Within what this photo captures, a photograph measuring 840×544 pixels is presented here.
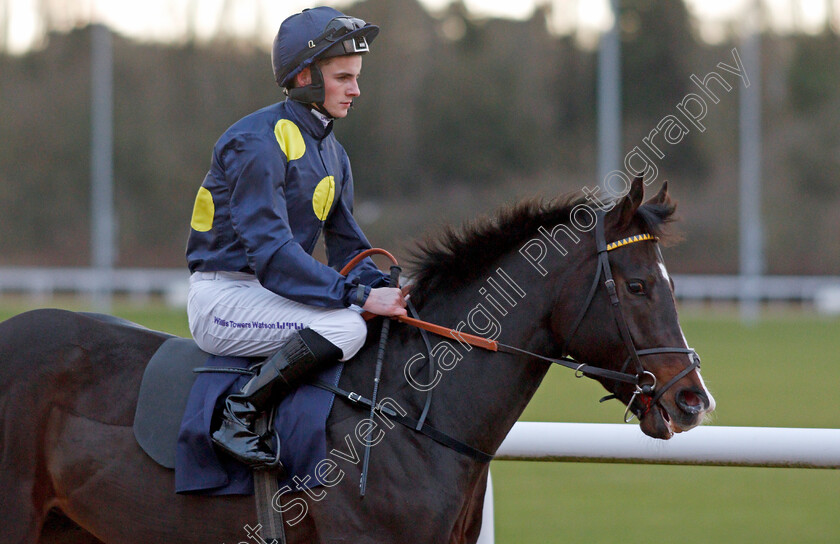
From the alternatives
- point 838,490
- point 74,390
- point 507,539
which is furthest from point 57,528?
point 838,490

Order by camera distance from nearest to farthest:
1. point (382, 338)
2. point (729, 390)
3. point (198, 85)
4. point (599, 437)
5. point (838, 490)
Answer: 1. point (382, 338)
2. point (599, 437)
3. point (838, 490)
4. point (729, 390)
5. point (198, 85)

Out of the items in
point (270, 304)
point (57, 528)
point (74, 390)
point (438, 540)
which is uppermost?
point (270, 304)

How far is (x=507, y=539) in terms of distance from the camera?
5.95 meters

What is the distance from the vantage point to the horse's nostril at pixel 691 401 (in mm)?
2924

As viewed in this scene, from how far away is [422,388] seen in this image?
3.19 m

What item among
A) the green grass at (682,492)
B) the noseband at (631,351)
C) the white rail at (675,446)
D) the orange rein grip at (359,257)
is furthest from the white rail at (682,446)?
the orange rein grip at (359,257)

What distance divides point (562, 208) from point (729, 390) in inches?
407

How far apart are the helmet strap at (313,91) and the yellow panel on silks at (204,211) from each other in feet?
1.52

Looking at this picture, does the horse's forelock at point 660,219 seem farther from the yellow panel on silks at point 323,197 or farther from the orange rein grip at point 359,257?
the yellow panel on silks at point 323,197

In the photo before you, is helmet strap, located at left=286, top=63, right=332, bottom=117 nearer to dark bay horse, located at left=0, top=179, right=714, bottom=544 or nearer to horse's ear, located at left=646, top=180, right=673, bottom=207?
dark bay horse, located at left=0, top=179, right=714, bottom=544

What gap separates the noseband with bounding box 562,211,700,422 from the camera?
2.97 metres

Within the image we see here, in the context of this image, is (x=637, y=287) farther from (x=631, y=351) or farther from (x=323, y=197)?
(x=323, y=197)

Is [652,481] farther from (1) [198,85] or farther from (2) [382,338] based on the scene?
(1) [198,85]

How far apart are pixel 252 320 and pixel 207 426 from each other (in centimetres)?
38
